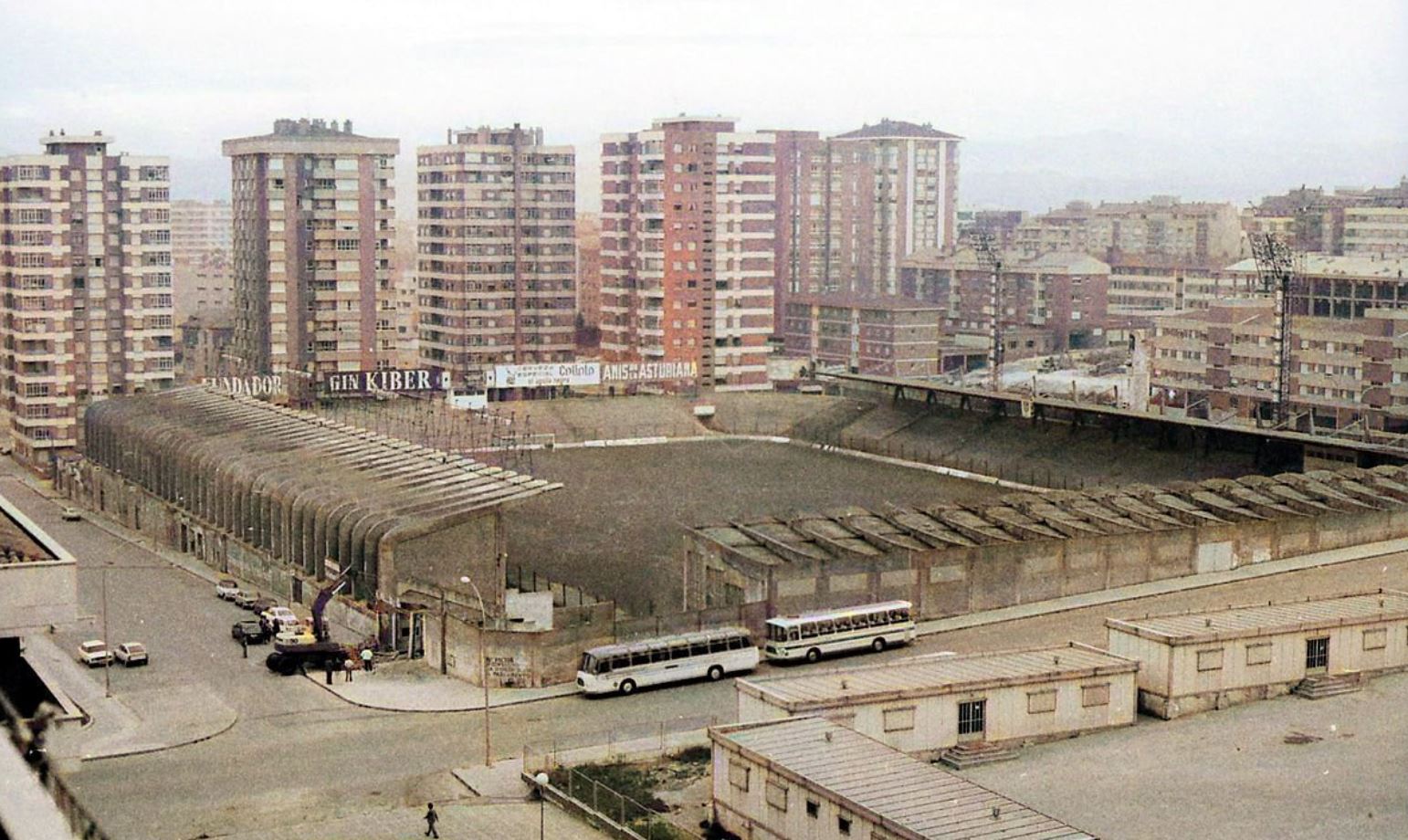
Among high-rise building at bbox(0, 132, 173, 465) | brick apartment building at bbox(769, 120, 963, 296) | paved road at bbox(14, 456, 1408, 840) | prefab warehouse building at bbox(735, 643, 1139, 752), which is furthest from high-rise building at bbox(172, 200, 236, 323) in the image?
prefab warehouse building at bbox(735, 643, 1139, 752)

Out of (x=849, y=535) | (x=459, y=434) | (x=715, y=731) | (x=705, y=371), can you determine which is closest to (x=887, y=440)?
(x=459, y=434)

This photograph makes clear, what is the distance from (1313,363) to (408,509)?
25865 mm

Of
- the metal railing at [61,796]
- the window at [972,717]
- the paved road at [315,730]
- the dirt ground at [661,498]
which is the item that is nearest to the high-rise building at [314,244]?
the dirt ground at [661,498]

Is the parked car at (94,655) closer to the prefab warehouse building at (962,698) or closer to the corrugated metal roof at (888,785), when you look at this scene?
the prefab warehouse building at (962,698)

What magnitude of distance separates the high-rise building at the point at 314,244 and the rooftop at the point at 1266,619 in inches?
1229

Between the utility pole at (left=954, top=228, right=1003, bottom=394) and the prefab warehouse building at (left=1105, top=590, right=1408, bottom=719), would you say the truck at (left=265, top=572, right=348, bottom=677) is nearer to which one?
the prefab warehouse building at (left=1105, top=590, right=1408, bottom=719)

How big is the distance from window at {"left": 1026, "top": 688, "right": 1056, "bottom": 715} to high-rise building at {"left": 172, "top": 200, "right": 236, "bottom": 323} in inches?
1996

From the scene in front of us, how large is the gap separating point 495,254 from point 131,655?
3301 centimetres

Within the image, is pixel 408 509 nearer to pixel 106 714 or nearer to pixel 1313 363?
pixel 106 714

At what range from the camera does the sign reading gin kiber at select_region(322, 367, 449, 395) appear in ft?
140

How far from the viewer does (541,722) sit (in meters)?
16.8

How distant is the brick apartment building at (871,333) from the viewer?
57.1 meters

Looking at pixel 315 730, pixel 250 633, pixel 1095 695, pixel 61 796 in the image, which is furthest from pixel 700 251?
pixel 61 796

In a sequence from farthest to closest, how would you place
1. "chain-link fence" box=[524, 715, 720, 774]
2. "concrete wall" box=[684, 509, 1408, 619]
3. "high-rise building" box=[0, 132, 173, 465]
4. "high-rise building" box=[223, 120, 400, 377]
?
"high-rise building" box=[223, 120, 400, 377] < "high-rise building" box=[0, 132, 173, 465] < "concrete wall" box=[684, 509, 1408, 619] < "chain-link fence" box=[524, 715, 720, 774]
